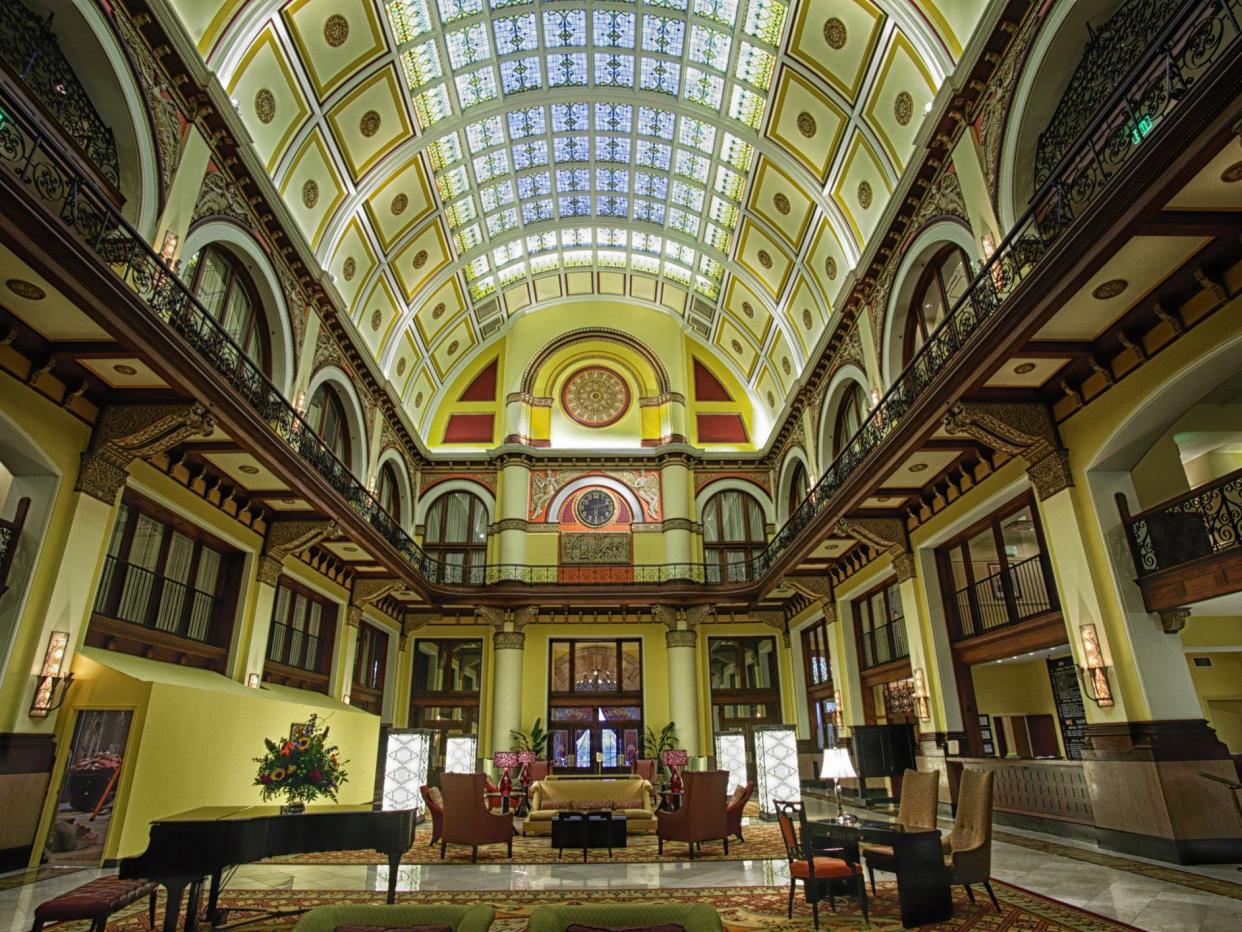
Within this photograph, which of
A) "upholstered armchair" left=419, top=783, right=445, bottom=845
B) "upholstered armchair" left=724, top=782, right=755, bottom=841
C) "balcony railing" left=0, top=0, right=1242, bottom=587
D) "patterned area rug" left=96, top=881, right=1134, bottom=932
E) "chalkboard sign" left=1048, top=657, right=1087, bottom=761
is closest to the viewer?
"patterned area rug" left=96, top=881, right=1134, bottom=932

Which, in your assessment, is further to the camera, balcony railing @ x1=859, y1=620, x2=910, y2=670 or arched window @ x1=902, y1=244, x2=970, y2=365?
balcony railing @ x1=859, y1=620, x2=910, y2=670

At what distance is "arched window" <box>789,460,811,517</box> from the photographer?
19.1m

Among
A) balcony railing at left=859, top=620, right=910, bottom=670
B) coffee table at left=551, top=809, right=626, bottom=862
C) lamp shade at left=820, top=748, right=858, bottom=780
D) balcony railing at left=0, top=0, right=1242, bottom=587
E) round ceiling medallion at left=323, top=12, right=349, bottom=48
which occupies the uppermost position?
round ceiling medallion at left=323, top=12, right=349, bottom=48

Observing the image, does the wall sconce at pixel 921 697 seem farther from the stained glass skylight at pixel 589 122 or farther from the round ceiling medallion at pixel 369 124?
the round ceiling medallion at pixel 369 124

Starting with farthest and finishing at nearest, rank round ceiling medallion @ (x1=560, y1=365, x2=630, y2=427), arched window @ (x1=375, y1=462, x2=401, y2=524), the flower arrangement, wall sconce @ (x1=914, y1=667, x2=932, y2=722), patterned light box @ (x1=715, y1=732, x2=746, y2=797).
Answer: round ceiling medallion @ (x1=560, y1=365, x2=630, y2=427) < arched window @ (x1=375, y1=462, x2=401, y2=524) < patterned light box @ (x1=715, y1=732, x2=746, y2=797) < wall sconce @ (x1=914, y1=667, x2=932, y2=722) < the flower arrangement

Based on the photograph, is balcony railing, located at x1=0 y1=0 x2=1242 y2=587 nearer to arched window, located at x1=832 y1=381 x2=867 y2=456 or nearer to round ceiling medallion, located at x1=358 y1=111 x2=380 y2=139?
arched window, located at x1=832 y1=381 x2=867 y2=456

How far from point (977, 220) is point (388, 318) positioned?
12653mm

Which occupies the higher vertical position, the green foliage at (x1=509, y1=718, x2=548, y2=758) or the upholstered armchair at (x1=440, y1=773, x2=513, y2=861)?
the green foliage at (x1=509, y1=718, x2=548, y2=758)

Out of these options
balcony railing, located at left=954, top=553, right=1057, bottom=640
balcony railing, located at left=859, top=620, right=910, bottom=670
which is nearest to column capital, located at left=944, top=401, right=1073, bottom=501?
balcony railing, located at left=954, top=553, right=1057, bottom=640

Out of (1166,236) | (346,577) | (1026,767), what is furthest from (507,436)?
(1166,236)

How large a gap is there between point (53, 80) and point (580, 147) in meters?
12.3

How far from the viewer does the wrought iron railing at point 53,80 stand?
7.45m

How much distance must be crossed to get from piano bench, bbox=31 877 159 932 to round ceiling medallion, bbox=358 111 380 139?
12467mm

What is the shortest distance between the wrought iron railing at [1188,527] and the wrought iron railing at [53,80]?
480 inches
